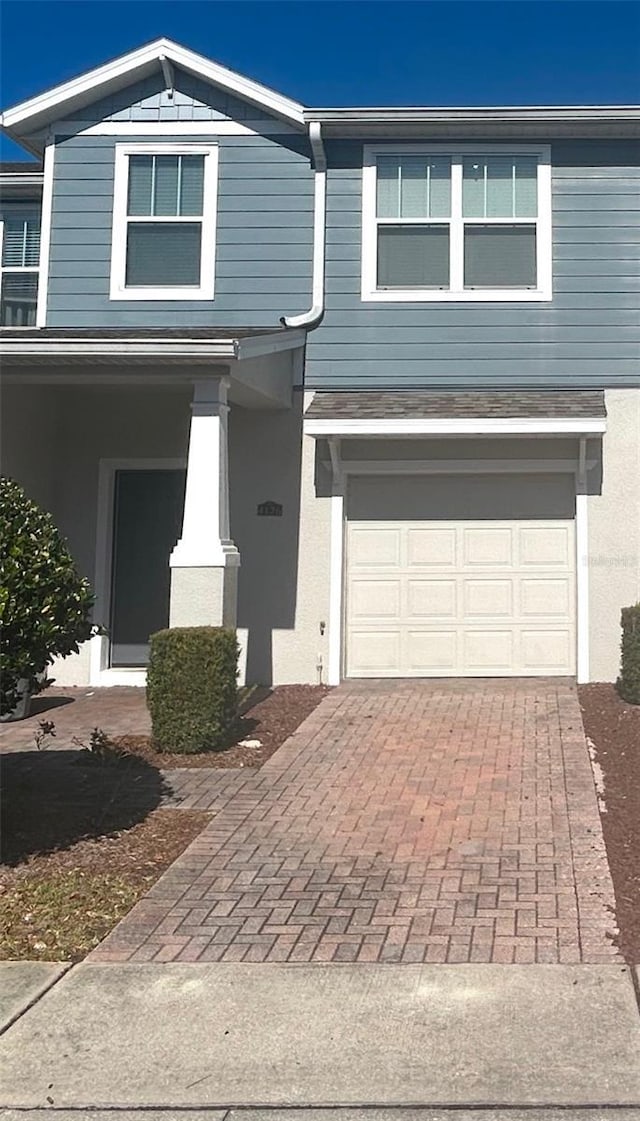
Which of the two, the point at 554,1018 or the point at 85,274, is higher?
the point at 85,274

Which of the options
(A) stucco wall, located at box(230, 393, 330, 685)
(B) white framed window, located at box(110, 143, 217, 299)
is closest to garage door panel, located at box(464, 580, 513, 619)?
(A) stucco wall, located at box(230, 393, 330, 685)

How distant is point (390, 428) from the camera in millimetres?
10250

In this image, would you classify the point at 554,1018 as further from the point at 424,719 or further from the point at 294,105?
the point at 294,105

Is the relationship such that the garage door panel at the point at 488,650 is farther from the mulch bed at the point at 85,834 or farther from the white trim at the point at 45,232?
the white trim at the point at 45,232

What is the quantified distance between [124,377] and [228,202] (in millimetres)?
3277

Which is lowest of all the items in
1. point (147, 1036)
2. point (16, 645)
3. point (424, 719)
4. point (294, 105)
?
point (147, 1036)

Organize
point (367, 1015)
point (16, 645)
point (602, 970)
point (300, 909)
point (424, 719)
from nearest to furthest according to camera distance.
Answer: point (367, 1015) < point (602, 970) < point (300, 909) < point (16, 645) < point (424, 719)

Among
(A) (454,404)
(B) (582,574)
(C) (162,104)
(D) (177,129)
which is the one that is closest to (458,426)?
(A) (454,404)

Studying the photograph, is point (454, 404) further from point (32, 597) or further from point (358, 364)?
point (32, 597)

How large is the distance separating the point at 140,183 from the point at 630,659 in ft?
24.9

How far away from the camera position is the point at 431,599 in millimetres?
11008

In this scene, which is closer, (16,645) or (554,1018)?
(554,1018)

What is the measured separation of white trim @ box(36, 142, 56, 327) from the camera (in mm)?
11445

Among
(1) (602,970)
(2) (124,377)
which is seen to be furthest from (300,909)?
(2) (124,377)
